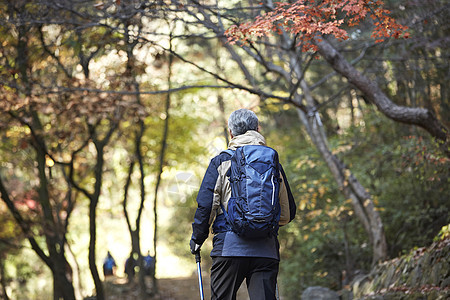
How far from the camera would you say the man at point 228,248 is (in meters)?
3.67

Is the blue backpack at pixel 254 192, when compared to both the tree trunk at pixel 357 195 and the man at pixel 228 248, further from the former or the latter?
the tree trunk at pixel 357 195

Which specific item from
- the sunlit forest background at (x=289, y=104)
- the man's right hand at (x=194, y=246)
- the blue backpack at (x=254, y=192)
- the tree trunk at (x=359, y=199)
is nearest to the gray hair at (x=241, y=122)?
the blue backpack at (x=254, y=192)

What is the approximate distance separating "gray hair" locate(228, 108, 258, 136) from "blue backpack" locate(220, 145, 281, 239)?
0.21 meters

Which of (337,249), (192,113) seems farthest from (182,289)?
(337,249)

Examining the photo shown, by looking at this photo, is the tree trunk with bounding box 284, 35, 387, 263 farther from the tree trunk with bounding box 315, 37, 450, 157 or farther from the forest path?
the forest path

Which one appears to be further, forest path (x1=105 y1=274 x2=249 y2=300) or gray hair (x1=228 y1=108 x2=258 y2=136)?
forest path (x1=105 y1=274 x2=249 y2=300)

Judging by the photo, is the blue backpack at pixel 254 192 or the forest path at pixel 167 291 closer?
the blue backpack at pixel 254 192

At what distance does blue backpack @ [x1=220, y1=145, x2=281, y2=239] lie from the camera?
356 centimetres

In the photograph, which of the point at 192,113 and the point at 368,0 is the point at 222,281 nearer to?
the point at 368,0

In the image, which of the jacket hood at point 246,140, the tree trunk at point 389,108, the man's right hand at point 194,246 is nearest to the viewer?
the jacket hood at point 246,140

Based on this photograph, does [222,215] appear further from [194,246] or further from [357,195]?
[357,195]

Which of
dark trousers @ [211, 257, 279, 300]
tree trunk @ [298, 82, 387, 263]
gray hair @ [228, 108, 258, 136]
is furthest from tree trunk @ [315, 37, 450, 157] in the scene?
dark trousers @ [211, 257, 279, 300]

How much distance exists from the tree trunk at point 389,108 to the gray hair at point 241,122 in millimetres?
3275

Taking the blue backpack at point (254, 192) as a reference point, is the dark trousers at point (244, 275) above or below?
below
